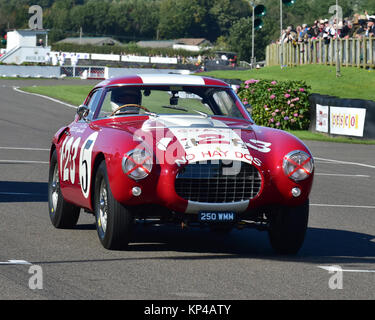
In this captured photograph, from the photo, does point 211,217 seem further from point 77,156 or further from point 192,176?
point 77,156

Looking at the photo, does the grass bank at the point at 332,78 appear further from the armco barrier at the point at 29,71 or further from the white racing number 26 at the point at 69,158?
the armco barrier at the point at 29,71

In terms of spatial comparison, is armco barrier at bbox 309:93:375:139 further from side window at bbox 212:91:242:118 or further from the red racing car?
the red racing car

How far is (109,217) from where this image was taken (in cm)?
817

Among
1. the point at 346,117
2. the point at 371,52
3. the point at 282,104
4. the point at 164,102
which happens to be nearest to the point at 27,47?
the point at 371,52

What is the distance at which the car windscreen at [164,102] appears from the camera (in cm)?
947

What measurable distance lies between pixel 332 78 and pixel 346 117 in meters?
14.1

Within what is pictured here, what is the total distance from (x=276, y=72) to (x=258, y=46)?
91.6m

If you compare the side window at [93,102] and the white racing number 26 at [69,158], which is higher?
the side window at [93,102]

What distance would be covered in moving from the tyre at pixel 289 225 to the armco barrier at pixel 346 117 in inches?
728

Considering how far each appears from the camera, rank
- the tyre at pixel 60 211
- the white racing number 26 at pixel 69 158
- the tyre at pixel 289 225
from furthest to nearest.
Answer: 1. the tyre at pixel 60 211
2. the white racing number 26 at pixel 69 158
3. the tyre at pixel 289 225

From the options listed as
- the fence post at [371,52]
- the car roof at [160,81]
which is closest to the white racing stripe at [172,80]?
the car roof at [160,81]

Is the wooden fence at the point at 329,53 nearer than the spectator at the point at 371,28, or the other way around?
the spectator at the point at 371,28
